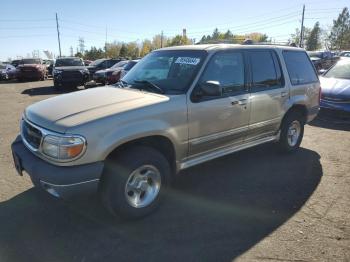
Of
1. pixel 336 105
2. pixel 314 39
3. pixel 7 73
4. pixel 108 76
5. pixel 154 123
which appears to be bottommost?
pixel 7 73

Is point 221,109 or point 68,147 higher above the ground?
point 221,109

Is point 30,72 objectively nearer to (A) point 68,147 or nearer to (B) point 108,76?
(B) point 108,76

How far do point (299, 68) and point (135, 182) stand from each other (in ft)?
12.5

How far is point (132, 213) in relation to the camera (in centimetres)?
366

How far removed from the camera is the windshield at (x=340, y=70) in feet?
32.0

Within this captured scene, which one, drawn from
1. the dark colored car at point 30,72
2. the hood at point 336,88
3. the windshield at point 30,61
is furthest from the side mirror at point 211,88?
the windshield at point 30,61

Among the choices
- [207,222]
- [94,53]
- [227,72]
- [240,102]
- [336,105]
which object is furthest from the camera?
[94,53]

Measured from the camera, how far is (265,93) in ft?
16.6

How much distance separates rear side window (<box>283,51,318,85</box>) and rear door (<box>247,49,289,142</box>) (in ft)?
1.07

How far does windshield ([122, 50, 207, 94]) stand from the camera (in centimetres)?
417

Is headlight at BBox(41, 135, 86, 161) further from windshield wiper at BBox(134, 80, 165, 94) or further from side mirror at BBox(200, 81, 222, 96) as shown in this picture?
side mirror at BBox(200, 81, 222, 96)

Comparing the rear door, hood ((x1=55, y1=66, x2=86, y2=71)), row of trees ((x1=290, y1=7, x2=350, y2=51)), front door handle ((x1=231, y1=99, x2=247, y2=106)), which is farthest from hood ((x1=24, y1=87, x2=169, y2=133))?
row of trees ((x1=290, y1=7, x2=350, y2=51))

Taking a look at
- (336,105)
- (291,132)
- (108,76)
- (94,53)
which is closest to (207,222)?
(291,132)

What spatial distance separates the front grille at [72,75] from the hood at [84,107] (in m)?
13.9
